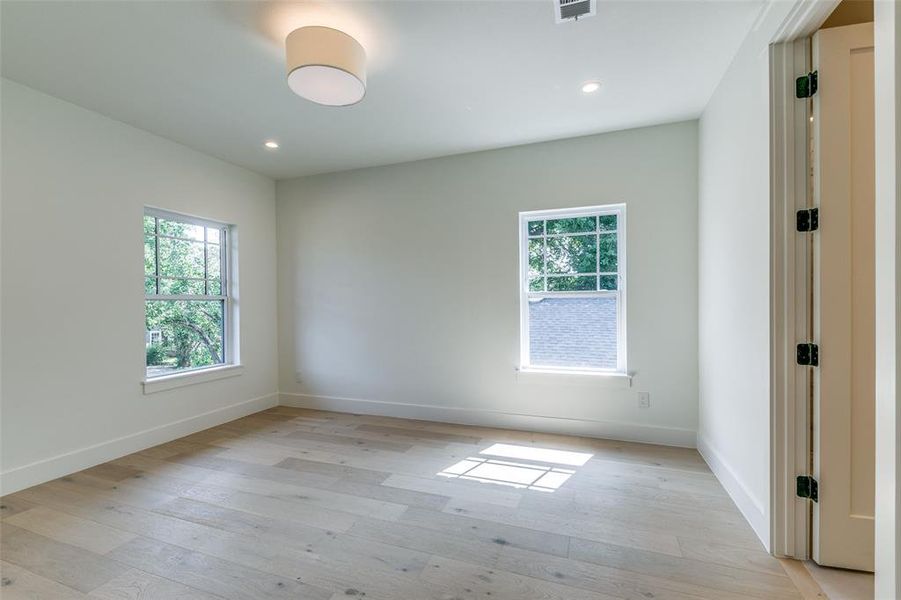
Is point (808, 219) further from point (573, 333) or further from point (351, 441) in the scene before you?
point (351, 441)

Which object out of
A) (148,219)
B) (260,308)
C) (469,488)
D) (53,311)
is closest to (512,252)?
(469,488)

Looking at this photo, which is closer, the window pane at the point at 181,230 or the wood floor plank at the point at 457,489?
the wood floor plank at the point at 457,489

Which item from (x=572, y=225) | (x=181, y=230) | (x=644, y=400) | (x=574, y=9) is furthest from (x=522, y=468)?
(x=181, y=230)

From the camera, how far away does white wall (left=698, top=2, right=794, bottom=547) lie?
1.87 metres

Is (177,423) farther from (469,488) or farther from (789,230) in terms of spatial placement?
(789,230)

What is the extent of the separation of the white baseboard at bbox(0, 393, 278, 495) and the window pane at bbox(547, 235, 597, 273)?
11.7 feet

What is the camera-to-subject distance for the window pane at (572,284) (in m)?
3.46

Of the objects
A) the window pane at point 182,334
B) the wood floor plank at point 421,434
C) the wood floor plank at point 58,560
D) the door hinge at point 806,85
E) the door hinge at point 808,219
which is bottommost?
the wood floor plank at point 421,434

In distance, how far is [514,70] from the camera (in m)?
2.40

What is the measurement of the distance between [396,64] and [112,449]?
3540 mm

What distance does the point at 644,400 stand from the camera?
3227 mm

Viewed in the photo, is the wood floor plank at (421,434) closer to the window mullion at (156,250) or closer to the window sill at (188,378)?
the window sill at (188,378)

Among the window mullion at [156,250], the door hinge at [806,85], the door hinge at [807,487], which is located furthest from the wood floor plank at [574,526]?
→ the window mullion at [156,250]

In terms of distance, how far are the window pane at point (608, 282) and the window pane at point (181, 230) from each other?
396 cm
